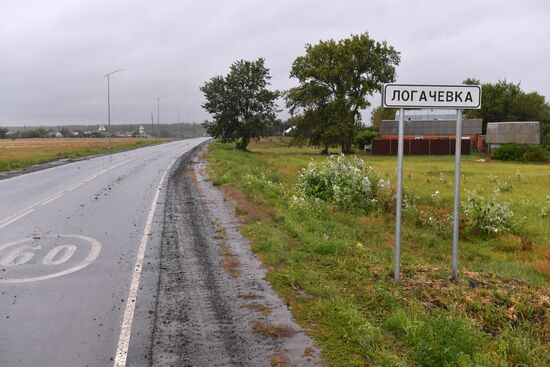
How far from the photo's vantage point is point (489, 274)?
754 centimetres

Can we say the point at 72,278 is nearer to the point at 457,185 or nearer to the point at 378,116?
the point at 457,185

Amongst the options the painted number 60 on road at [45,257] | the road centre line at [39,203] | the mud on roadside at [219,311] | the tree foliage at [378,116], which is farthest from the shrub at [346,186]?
the tree foliage at [378,116]

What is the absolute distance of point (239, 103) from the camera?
54.9 meters

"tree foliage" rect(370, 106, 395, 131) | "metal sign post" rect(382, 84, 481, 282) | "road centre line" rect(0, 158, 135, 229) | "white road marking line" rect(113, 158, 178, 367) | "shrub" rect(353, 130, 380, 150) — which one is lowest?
"white road marking line" rect(113, 158, 178, 367)

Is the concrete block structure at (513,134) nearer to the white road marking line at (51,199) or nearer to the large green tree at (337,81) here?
the large green tree at (337,81)

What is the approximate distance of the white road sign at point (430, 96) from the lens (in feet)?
21.4

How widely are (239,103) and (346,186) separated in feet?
135

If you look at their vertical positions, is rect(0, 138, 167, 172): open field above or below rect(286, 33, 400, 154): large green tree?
below

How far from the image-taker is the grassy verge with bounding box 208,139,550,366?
15.2ft

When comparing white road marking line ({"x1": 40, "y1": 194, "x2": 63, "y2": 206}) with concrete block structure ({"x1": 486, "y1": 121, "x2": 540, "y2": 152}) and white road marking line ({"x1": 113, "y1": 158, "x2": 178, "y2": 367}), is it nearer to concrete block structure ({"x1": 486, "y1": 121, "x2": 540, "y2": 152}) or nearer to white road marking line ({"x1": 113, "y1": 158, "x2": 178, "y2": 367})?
white road marking line ({"x1": 113, "y1": 158, "x2": 178, "y2": 367})

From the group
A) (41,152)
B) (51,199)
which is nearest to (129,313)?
(51,199)

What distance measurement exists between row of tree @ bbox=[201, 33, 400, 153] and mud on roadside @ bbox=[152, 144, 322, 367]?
45.4 metres

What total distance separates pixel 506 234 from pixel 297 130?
4855 centimetres

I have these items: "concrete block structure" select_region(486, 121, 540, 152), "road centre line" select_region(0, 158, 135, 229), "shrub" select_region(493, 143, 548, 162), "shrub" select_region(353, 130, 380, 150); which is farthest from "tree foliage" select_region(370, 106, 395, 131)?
"road centre line" select_region(0, 158, 135, 229)
